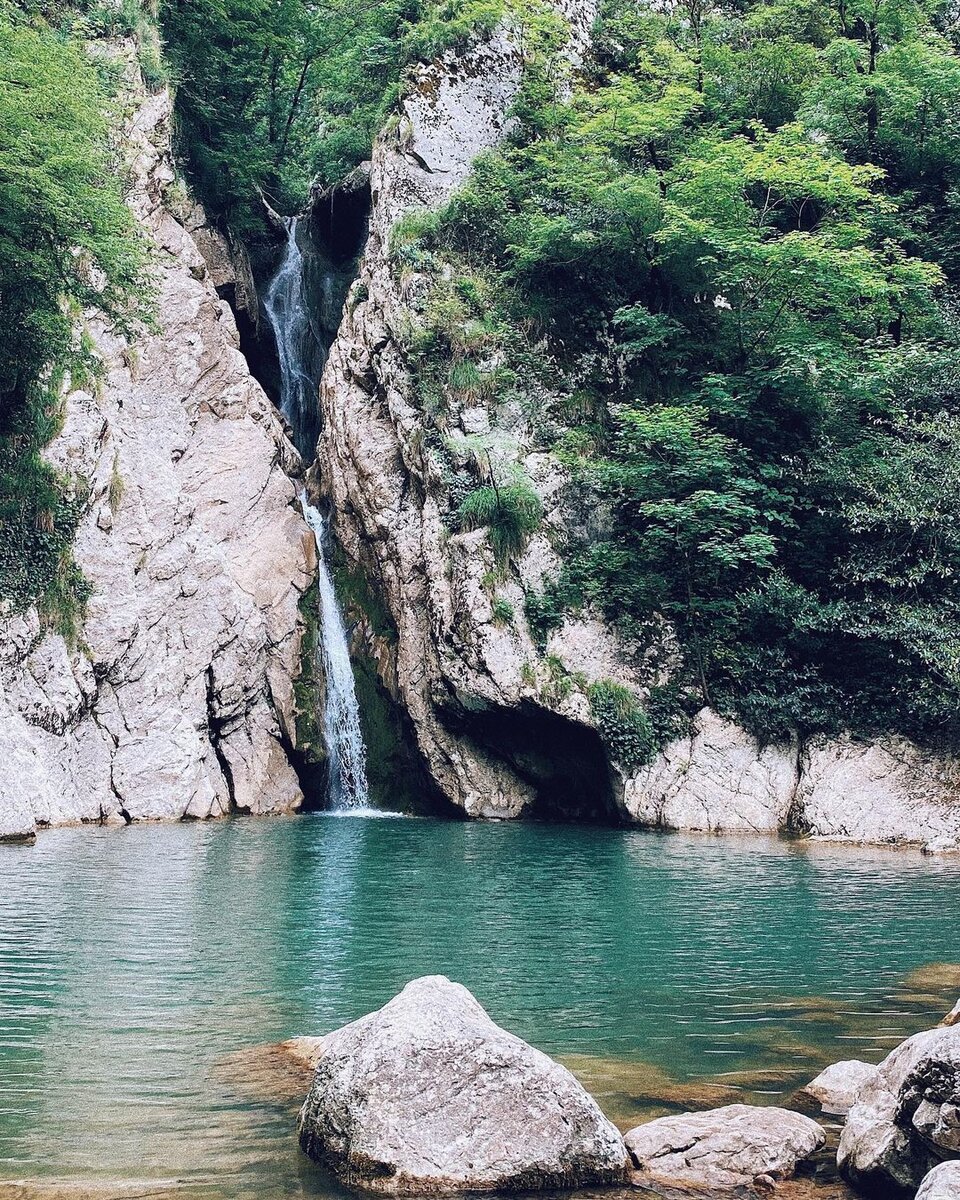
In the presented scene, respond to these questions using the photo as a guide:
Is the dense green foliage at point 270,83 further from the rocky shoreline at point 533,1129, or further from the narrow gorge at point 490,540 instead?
the rocky shoreline at point 533,1129

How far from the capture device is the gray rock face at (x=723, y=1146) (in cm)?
507

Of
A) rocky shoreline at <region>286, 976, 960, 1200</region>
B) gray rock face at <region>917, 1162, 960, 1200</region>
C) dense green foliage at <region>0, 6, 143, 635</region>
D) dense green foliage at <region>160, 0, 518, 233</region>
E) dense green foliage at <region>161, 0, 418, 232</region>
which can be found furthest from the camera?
dense green foliage at <region>161, 0, 418, 232</region>

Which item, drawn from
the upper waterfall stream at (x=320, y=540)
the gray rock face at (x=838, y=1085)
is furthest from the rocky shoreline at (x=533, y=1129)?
the upper waterfall stream at (x=320, y=540)

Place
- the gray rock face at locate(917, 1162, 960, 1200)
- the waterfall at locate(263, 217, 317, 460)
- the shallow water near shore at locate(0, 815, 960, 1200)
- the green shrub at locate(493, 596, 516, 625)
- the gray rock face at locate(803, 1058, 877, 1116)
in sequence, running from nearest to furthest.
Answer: the gray rock face at locate(917, 1162, 960, 1200) → the shallow water near shore at locate(0, 815, 960, 1200) → the gray rock face at locate(803, 1058, 877, 1116) → the green shrub at locate(493, 596, 516, 625) → the waterfall at locate(263, 217, 317, 460)

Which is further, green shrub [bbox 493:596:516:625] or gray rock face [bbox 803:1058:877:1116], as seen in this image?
green shrub [bbox 493:596:516:625]

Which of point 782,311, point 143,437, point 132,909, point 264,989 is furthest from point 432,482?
point 264,989

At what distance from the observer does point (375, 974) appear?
8.99m

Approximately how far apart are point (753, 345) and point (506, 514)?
7276 millimetres

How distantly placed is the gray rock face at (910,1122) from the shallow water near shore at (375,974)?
1.18 meters

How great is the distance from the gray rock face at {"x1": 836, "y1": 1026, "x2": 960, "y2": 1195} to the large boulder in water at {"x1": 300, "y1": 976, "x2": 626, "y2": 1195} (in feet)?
3.88

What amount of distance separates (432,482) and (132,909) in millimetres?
15717

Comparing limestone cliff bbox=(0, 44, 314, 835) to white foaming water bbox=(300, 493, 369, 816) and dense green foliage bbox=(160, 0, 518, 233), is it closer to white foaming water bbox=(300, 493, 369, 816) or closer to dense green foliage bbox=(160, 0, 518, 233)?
white foaming water bbox=(300, 493, 369, 816)

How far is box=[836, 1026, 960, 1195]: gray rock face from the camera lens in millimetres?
4629

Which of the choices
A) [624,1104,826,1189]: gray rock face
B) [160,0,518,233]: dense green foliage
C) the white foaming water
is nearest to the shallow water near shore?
[624,1104,826,1189]: gray rock face
